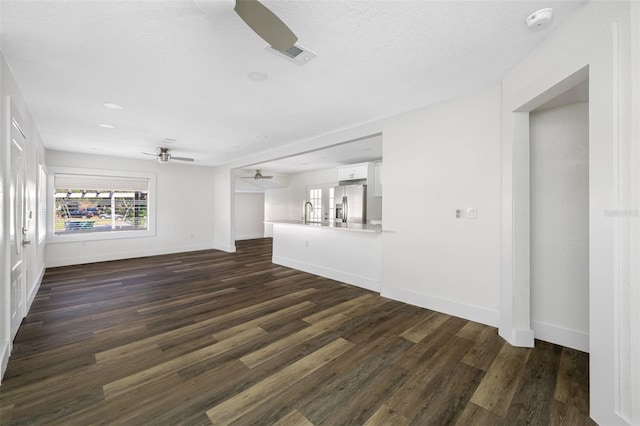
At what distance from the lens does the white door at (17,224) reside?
8.10ft

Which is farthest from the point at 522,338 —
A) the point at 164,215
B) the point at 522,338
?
the point at 164,215

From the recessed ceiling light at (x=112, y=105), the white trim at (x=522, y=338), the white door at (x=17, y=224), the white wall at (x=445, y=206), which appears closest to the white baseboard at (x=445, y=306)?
the white wall at (x=445, y=206)

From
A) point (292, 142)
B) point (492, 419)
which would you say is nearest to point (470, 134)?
point (492, 419)

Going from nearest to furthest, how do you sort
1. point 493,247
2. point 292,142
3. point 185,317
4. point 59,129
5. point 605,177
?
point 605,177, point 493,247, point 185,317, point 59,129, point 292,142

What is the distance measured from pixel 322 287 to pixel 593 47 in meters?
3.83

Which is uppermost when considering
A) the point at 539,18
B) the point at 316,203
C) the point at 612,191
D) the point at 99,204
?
the point at 539,18

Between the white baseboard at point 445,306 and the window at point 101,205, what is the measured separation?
21.6 ft

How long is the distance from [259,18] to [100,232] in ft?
23.7

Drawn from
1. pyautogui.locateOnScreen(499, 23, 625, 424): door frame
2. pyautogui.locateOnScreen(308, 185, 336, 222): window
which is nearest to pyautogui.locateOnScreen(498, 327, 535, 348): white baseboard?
pyautogui.locateOnScreen(499, 23, 625, 424): door frame

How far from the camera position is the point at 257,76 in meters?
2.57

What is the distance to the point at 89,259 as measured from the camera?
626 cm

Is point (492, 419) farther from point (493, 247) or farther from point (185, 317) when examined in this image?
point (185, 317)

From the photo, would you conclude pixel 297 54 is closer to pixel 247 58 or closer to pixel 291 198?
pixel 247 58

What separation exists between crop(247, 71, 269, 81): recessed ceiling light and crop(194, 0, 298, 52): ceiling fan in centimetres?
112
